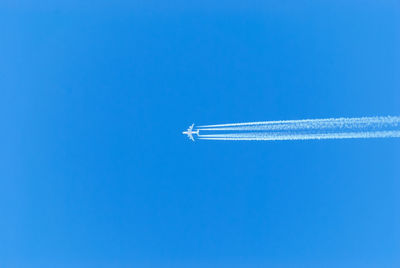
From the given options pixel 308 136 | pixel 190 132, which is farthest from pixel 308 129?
pixel 190 132

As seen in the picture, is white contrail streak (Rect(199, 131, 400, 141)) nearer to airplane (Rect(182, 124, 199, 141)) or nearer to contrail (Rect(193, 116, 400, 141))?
contrail (Rect(193, 116, 400, 141))

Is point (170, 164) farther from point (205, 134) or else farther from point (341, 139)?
point (341, 139)

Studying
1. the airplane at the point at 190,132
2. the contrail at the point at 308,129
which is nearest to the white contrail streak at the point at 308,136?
the contrail at the point at 308,129

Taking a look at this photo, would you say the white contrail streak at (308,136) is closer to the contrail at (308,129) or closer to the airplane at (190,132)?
the contrail at (308,129)

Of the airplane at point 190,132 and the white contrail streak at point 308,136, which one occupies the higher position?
the airplane at point 190,132

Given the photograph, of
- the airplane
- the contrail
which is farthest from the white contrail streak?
the airplane

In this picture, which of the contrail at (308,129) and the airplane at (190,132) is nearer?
the contrail at (308,129)

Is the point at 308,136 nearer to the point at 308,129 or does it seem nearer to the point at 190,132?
the point at 308,129

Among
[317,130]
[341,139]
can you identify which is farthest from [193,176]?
[341,139]

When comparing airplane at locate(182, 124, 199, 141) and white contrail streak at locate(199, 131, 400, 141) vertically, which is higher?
airplane at locate(182, 124, 199, 141)
